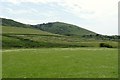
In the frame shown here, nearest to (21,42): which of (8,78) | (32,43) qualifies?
(32,43)

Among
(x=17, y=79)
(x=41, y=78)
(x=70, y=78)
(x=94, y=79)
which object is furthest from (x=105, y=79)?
(x=17, y=79)

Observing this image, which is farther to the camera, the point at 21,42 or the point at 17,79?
the point at 21,42

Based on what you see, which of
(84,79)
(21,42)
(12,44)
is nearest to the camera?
(84,79)

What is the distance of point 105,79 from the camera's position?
89.1 feet

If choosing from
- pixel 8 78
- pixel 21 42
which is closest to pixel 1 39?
pixel 21 42

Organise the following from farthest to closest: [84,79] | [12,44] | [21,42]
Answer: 1. [21,42]
2. [12,44]
3. [84,79]

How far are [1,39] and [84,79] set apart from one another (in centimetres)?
14124

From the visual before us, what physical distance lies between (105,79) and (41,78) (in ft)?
19.9

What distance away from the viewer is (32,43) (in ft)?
536

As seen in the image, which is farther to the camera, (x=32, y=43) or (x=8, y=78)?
(x=32, y=43)

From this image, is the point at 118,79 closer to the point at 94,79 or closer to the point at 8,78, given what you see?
the point at 94,79

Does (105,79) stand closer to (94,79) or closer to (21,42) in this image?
(94,79)

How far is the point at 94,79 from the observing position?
27.4 meters

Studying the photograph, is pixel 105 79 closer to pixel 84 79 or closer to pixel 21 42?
pixel 84 79
